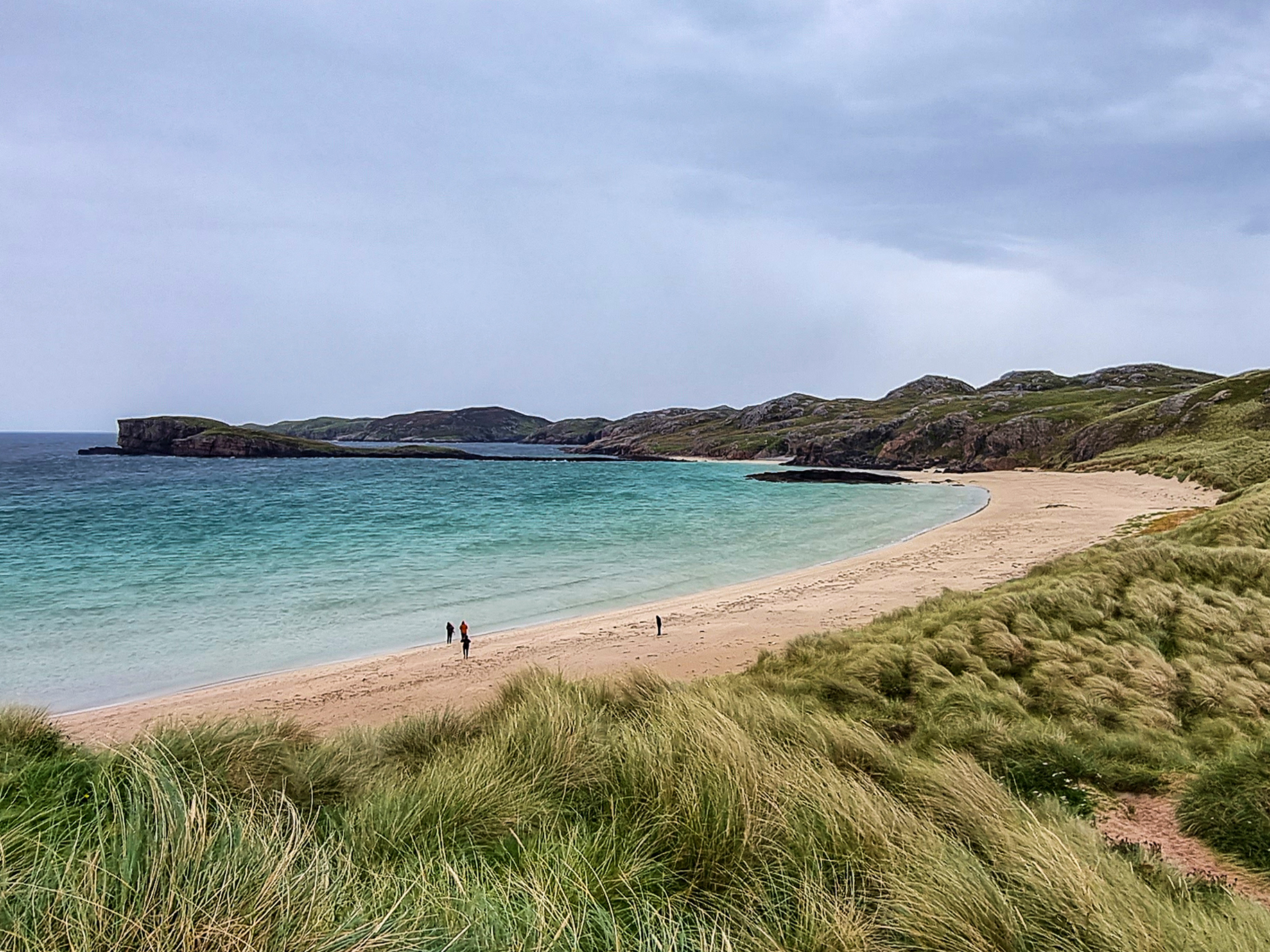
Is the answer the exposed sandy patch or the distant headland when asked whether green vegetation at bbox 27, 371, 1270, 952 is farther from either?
the distant headland

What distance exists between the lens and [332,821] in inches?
144

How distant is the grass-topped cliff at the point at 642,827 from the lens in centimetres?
246

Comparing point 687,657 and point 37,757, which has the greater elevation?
point 37,757

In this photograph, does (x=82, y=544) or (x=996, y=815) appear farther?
(x=82, y=544)

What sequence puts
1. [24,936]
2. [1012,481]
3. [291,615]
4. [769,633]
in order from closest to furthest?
[24,936]
[769,633]
[291,615]
[1012,481]

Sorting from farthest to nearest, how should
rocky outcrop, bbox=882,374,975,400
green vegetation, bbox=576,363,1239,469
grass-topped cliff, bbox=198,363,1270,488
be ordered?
rocky outcrop, bbox=882,374,975,400 → green vegetation, bbox=576,363,1239,469 → grass-topped cliff, bbox=198,363,1270,488

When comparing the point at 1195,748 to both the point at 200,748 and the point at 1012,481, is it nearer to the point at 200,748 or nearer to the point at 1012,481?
the point at 200,748

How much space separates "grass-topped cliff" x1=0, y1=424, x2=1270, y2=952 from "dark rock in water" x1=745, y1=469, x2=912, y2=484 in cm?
6747

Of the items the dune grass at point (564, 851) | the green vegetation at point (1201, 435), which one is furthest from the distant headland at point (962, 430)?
the dune grass at point (564, 851)

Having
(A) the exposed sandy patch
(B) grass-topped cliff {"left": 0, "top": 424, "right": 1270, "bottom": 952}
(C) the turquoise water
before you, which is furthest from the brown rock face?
(A) the exposed sandy patch

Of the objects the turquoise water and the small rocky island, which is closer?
the turquoise water

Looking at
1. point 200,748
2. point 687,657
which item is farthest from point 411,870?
point 687,657

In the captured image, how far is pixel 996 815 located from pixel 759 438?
13808 centimetres

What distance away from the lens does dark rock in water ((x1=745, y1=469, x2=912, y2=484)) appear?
239 feet
